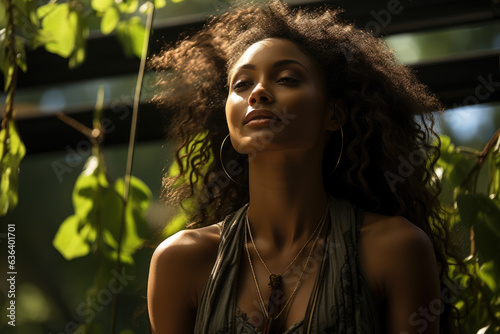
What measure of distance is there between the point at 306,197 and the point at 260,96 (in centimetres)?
18

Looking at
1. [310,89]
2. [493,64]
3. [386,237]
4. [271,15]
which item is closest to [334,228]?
[386,237]

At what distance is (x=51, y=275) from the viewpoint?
7.58ft

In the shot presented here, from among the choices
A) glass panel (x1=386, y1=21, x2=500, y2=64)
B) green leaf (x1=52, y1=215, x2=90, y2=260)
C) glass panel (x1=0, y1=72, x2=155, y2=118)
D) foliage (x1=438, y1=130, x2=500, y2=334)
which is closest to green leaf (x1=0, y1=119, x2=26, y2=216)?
green leaf (x1=52, y1=215, x2=90, y2=260)

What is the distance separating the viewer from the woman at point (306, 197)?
1.14 metres

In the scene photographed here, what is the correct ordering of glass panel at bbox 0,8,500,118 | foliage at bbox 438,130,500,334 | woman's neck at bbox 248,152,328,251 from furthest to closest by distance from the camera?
glass panel at bbox 0,8,500,118, foliage at bbox 438,130,500,334, woman's neck at bbox 248,152,328,251

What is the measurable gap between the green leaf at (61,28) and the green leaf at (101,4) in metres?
0.05

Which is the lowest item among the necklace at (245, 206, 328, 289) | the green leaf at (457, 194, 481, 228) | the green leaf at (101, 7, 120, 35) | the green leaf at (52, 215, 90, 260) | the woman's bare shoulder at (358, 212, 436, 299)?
the green leaf at (52, 215, 90, 260)

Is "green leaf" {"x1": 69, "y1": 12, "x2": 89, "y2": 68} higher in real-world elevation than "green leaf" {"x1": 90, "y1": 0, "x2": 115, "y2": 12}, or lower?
lower

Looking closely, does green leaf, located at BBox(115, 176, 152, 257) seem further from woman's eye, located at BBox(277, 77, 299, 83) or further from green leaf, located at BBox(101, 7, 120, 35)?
woman's eye, located at BBox(277, 77, 299, 83)

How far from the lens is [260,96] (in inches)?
45.9

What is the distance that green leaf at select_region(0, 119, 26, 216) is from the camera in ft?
4.91

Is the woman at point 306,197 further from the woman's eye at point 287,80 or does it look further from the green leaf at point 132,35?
the green leaf at point 132,35

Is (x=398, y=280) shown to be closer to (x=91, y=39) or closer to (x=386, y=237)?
(x=386, y=237)

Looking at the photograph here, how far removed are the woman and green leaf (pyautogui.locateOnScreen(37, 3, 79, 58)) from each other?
0.38 metres
